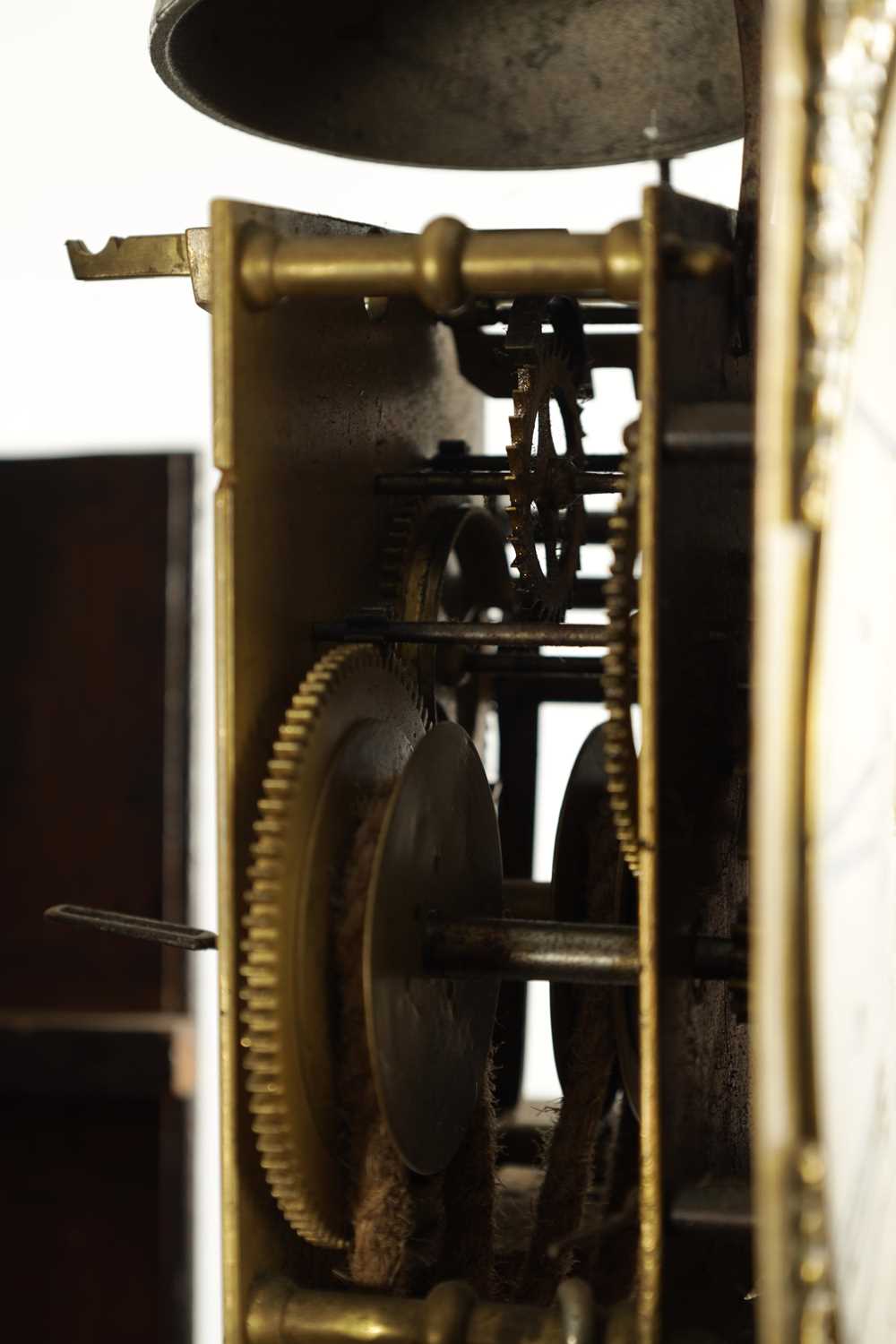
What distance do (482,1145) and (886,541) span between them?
20.6 inches

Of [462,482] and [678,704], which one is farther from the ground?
[462,482]

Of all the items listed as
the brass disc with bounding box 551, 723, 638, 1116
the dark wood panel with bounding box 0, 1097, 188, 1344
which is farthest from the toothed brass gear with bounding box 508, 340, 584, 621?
the dark wood panel with bounding box 0, 1097, 188, 1344

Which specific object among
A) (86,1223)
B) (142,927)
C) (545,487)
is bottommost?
(86,1223)

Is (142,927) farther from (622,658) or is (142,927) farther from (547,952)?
(622,658)

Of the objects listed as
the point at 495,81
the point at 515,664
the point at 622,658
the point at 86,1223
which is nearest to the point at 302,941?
the point at 622,658

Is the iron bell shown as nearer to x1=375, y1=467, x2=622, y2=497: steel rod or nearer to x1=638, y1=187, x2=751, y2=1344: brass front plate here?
x1=375, y1=467, x2=622, y2=497: steel rod

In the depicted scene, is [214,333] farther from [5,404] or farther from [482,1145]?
[5,404]

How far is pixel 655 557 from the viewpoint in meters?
0.76

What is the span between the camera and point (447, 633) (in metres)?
0.97

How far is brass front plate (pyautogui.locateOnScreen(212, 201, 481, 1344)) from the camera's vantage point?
0.84 metres

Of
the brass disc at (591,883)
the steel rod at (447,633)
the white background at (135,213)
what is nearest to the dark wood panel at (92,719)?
the white background at (135,213)

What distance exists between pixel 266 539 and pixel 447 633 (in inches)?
5.0

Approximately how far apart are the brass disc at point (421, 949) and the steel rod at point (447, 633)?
56mm

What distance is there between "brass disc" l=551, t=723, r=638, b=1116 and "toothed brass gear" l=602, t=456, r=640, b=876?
0.85 ft
